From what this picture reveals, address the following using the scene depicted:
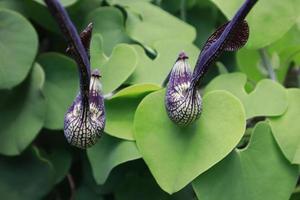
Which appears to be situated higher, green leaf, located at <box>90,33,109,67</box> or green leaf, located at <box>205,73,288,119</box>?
green leaf, located at <box>205,73,288,119</box>

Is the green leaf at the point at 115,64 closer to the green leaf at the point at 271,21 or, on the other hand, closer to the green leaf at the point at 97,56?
the green leaf at the point at 97,56

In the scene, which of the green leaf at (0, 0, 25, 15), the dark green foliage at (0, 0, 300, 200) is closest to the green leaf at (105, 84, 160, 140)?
the dark green foliage at (0, 0, 300, 200)

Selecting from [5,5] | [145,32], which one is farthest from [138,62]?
[5,5]

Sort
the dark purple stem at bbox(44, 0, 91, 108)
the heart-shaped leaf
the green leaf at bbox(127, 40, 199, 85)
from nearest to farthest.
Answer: the dark purple stem at bbox(44, 0, 91, 108) < the green leaf at bbox(127, 40, 199, 85) < the heart-shaped leaf

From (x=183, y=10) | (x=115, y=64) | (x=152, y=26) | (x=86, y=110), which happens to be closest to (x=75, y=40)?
(x=86, y=110)

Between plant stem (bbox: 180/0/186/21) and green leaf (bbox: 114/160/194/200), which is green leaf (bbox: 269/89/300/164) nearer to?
green leaf (bbox: 114/160/194/200)

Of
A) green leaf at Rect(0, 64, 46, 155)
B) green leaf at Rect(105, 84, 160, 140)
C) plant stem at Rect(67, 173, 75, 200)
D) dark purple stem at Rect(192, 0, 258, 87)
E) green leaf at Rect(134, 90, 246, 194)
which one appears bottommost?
plant stem at Rect(67, 173, 75, 200)

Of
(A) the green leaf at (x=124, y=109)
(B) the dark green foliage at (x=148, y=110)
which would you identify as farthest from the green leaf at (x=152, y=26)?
(A) the green leaf at (x=124, y=109)
